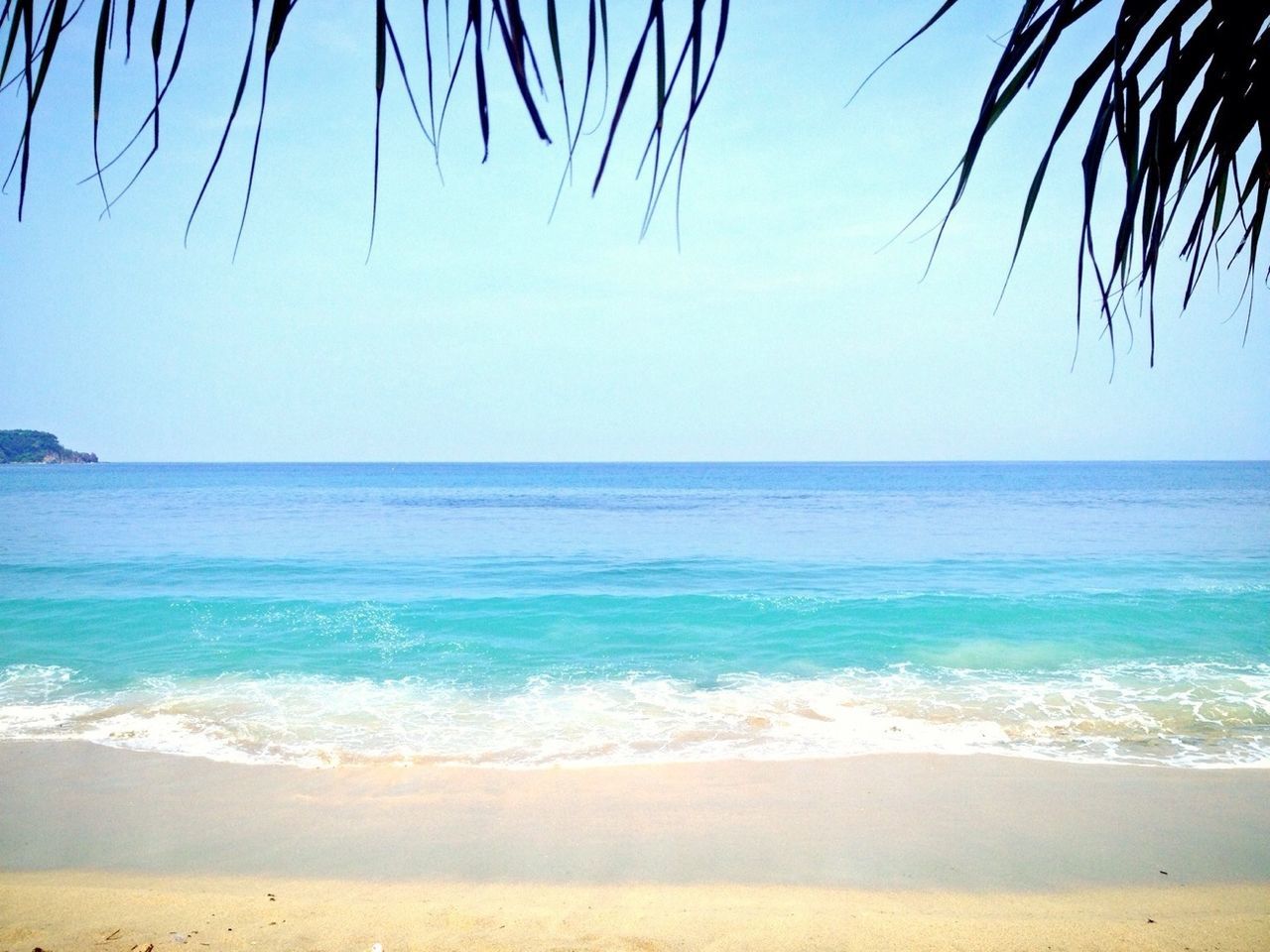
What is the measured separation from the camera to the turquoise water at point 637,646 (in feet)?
21.4

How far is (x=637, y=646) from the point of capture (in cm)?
1025

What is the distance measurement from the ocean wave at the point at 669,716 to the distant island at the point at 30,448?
151 metres

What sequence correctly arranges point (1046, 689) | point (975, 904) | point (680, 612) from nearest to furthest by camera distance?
point (975, 904) → point (1046, 689) → point (680, 612)

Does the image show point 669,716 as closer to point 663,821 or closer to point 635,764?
point 635,764

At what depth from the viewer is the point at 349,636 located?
10.6 m

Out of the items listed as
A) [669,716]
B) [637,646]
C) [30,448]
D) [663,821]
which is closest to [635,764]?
[663,821]

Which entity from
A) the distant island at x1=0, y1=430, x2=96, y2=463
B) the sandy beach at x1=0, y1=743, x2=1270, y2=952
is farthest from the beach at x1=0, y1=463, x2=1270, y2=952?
the distant island at x1=0, y1=430, x2=96, y2=463

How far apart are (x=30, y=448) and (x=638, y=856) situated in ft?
528

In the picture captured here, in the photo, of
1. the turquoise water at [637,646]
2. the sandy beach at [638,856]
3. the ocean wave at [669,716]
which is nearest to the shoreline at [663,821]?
the sandy beach at [638,856]

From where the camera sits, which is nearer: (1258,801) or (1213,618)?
(1258,801)

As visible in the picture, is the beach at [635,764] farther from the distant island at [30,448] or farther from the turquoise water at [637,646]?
the distant island at [30,448]

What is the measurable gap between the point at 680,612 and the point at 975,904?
336 inches

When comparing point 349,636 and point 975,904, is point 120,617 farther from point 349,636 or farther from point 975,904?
point 975,904

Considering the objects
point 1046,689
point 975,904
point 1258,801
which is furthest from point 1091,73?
point 1046,689
